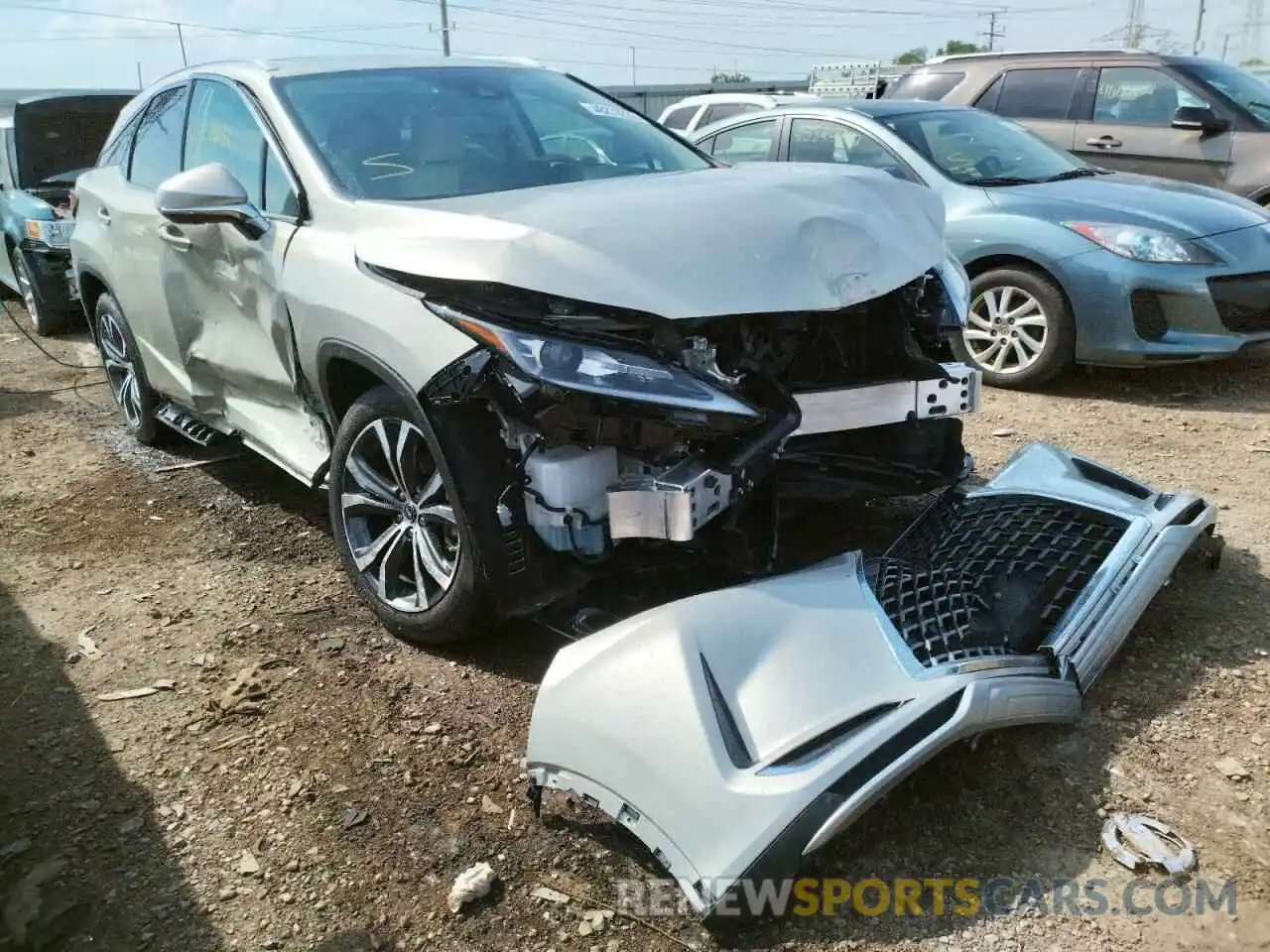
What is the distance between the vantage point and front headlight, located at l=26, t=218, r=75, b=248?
838 centimetres

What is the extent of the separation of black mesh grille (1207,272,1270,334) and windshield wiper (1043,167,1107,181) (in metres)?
1.28

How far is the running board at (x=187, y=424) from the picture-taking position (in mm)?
4773

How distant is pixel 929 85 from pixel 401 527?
719 centimetres

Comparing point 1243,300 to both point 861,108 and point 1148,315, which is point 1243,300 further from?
point 861,108

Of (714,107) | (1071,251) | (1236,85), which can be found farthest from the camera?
(714,107)

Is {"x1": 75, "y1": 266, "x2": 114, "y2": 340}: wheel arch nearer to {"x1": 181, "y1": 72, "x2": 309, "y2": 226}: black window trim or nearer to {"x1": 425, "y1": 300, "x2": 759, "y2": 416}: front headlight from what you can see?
{"x1": 181, "y1": 72, "x2": 309, "y2": 226}: black window trim

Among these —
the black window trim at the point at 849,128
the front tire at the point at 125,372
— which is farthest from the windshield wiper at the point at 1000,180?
the front tire at the point at 125,372

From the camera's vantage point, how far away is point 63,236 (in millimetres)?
8414

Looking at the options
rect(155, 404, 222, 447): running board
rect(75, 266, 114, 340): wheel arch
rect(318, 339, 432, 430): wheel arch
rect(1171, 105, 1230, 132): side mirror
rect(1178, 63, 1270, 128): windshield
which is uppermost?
rect(1178, 63, 1270, 128): windshield

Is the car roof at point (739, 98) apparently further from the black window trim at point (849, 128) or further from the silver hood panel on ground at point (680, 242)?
the silver hood panel on ground at point (680, 242)

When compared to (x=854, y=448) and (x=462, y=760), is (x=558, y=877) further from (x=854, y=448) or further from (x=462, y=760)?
(x=854, y=448)

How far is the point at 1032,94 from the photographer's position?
332 inches

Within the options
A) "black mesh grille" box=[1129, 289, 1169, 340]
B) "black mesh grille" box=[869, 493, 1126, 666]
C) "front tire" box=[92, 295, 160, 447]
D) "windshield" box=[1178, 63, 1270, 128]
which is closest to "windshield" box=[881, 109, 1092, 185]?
"black mesh grille" box=[1129, 289, 1169, 340]

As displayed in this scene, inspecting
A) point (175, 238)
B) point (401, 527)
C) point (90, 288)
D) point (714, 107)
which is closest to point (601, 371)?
point (401, 527)
